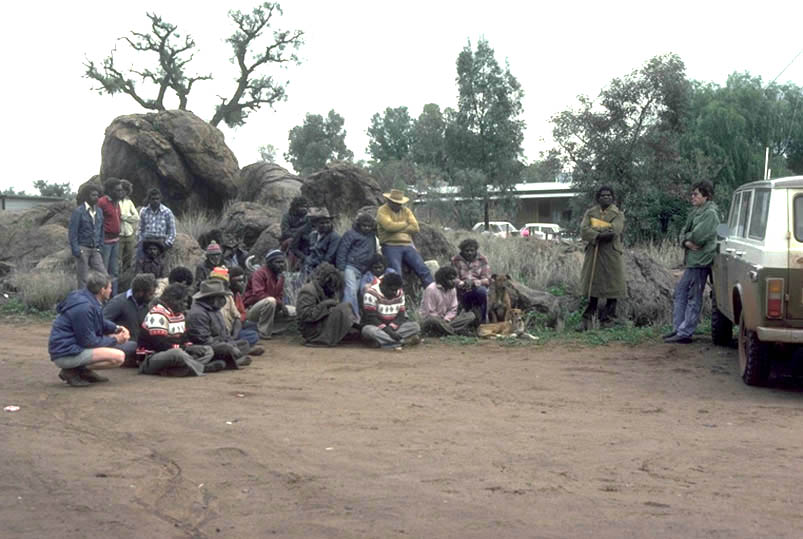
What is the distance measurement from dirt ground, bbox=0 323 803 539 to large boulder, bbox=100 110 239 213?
12867 millimetres

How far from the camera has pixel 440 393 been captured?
934cm

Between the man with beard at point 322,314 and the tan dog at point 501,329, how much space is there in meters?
1.83

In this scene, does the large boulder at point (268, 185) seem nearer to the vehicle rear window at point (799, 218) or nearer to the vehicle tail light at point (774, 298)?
the vehicle rear window at point (799, 218)

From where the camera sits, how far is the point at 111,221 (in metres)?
15.1

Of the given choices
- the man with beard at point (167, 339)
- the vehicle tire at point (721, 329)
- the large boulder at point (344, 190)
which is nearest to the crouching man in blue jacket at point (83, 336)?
the man with beard at point (167, 339)

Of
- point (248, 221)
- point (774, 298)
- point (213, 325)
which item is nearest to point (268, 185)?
point (248, 221)

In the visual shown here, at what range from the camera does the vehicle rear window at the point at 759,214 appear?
31.0 feet

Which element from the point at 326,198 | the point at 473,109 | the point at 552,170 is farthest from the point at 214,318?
the point at 473,109

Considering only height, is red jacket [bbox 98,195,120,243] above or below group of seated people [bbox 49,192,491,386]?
above

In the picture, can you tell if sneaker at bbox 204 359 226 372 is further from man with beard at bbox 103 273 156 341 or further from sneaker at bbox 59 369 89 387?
sneaker at bbox 59 369 89 387

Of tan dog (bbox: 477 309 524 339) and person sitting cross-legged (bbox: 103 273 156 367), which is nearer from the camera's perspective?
person sitting cross-legged (bbox: 103 273 156 367)

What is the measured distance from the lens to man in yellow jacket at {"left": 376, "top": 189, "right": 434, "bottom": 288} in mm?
14188

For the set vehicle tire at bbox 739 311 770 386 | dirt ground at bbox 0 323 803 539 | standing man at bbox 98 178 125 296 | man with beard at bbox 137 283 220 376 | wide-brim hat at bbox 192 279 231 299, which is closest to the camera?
dirt ground at bbox 0 323 803 539

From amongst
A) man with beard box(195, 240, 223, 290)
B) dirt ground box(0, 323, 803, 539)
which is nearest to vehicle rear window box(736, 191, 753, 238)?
dirt ground box(0, 323, 803, 539)
